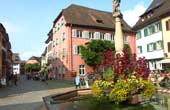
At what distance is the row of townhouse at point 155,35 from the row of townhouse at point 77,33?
213 inches

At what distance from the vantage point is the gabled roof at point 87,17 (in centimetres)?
5519

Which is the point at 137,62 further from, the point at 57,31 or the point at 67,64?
the point at 57,31

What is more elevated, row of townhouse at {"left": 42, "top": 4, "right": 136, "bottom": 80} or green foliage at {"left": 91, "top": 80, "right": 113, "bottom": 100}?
row of townhouse at {"left": 42, "top": 4, "right": 136, "bottom": 80}

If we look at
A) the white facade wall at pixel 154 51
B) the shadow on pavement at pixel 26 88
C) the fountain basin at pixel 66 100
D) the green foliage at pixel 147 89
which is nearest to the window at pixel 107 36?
the white facade wall at pixel 154 51

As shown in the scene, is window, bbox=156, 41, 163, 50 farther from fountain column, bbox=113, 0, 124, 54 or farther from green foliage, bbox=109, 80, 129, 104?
green foliage, bbox=109, 80, 129, 104

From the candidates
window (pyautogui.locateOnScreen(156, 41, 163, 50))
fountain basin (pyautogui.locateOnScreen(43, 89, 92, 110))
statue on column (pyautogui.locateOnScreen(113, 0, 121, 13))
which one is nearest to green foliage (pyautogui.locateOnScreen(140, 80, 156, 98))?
fountain basin (pyautogui.locateOnScreen(43, 89, 92, 110))

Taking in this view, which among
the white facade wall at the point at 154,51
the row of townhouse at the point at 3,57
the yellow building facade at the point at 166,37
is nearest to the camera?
the yellow building facade at the point at 166,37

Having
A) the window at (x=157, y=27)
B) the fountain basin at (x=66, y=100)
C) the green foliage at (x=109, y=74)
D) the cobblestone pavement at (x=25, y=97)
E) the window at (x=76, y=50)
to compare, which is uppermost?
the window at (x=157, y=27)

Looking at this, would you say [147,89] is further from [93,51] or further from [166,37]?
[93,51]

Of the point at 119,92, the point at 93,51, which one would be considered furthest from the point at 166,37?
the point at 119,92

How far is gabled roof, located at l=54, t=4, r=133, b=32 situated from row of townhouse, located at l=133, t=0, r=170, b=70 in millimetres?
5707

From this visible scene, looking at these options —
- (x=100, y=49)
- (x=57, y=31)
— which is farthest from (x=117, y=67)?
(x=57, y=31)

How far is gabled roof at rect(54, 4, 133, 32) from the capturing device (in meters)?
55.2

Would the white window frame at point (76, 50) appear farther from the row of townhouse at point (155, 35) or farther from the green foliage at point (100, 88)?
the green foliage at point (100, 88)
